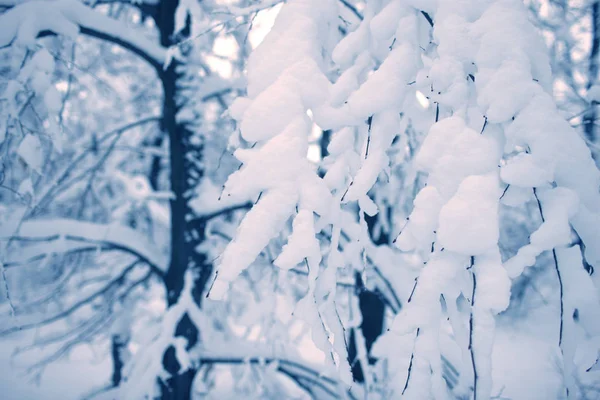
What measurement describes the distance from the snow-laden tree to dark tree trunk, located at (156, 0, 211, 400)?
2.07 m

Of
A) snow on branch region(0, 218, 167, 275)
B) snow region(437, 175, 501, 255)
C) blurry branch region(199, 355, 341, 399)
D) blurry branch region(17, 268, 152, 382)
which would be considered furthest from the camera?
blurry branch region(17, 268, 152, 382)

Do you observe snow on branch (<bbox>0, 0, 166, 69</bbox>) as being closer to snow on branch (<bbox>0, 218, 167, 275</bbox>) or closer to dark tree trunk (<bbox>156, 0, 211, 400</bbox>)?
dark tree trunk (<bbox>156, 0, 211, 400</bbox>)

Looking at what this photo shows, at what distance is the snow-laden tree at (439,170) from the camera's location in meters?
0.70

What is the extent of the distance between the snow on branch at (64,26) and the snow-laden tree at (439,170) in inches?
65.3

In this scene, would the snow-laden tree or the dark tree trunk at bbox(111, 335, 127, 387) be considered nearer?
the snow-laden tree

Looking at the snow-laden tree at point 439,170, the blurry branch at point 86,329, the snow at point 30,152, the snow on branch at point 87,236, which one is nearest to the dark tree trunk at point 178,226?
the snow on branch at point 87,236

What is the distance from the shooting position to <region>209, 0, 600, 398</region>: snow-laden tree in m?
0.70

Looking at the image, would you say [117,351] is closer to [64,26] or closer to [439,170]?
[64,26]

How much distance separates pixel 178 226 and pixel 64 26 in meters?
1.56

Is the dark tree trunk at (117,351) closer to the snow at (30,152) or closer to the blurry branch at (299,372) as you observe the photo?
the blurry branch at (299,372)

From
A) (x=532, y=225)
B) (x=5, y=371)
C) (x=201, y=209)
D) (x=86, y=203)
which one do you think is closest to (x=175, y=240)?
(x=201, y=209)

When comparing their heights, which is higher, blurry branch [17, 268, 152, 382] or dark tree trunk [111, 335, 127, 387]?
blurry branch [17, 268, 152, 382]

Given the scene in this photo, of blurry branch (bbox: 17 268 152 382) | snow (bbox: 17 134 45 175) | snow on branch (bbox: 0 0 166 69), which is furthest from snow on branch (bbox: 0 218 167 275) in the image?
snow on branch (bbox: 0 0 166 69)

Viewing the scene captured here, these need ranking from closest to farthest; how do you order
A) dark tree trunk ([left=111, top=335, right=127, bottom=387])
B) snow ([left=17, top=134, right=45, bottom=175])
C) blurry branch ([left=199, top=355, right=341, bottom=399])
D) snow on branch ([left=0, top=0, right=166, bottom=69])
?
snow ([left=17, top=134, right=45, bottom=175]) < snow on branch ([left=0, top=0, right=166, bottom=69]) < blurry branch ([left=199, top=355, right=341, bottom=399]) < dark tree trunk ([left=111, top=335, right=127, bottom=387])
